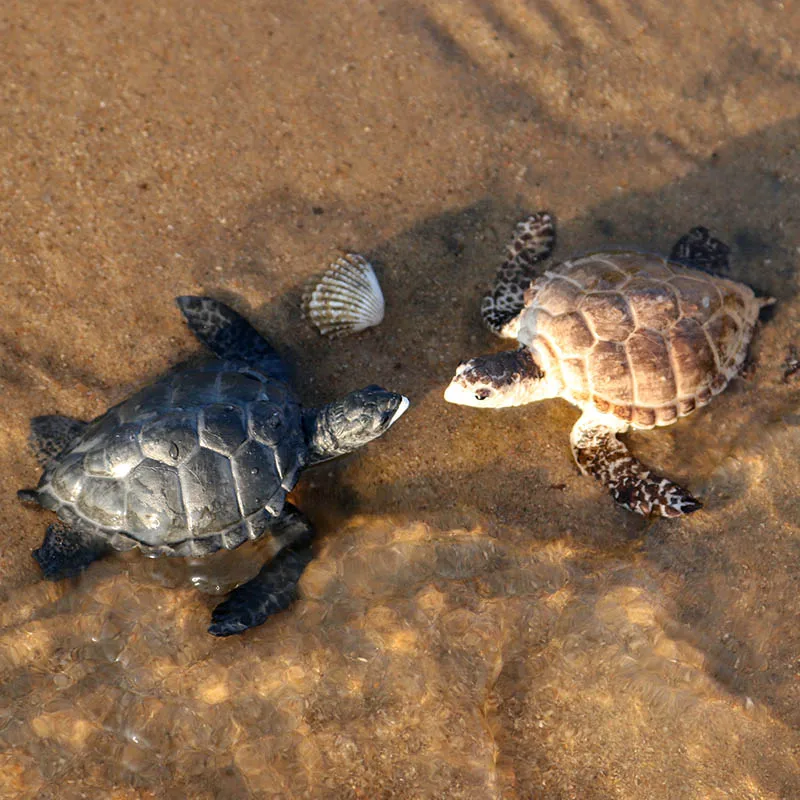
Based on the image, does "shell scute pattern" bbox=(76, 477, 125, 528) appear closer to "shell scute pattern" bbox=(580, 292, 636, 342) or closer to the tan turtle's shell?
the tan turtle's shell

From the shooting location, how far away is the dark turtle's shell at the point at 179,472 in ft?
12.8

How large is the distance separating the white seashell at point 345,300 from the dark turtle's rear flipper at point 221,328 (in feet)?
1.68

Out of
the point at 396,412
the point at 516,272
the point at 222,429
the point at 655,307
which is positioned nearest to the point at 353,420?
the point at 396,412

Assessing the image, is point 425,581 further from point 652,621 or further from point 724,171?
point 724,171

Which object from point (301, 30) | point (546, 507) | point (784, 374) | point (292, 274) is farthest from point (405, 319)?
point (784, 374)

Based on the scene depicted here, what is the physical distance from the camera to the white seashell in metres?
4.65

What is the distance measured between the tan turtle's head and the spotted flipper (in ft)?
1.08

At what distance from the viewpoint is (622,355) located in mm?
4414

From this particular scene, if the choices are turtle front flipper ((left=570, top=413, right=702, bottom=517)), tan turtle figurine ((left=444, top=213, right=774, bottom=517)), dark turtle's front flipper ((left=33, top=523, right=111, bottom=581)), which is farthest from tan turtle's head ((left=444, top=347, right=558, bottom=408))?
dark turtle's front flipper ((left=33, top=523, right=111, bottom=581))

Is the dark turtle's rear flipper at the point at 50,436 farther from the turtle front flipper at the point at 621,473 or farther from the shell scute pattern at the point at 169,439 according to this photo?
the turtle front flipper at the point at 621,473

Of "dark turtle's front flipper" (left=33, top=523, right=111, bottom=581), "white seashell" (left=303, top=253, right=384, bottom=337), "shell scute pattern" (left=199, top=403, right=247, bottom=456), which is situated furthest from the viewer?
"white seashell" (left=303, top=253, right=384, bottom=337)

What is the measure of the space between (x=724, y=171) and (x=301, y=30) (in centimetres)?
368

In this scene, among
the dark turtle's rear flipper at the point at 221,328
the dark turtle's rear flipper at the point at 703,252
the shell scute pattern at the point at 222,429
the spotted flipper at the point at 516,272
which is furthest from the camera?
the dark turtle's rear flipper at the point at 703,252

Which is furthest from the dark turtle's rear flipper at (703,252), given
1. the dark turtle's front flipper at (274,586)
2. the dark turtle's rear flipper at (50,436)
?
the dark turtle's rear flipper at (50,436)
